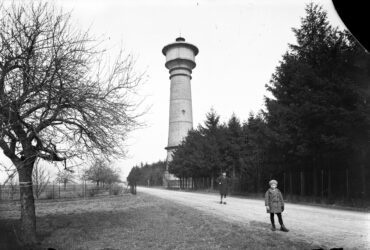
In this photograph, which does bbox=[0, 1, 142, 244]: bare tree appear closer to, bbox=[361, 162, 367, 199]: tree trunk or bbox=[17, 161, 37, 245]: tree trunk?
bbox=[17, 161, 37, 245]: tree trunk

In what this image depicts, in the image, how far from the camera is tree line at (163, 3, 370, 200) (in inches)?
724

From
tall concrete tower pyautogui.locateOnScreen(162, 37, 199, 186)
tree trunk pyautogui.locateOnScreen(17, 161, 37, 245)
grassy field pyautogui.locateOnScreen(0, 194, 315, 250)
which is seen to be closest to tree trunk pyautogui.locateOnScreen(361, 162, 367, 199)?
grassy field pyautogui.locateOnScreen(0, 194, 315, 250)

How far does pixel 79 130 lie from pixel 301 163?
17.4m

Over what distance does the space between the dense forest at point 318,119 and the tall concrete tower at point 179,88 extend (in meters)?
34.3

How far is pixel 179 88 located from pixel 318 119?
45.2 m

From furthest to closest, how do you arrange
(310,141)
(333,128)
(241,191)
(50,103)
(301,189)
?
1. (241,191)
2. (301,189)
3. (310,141)
4. (333,128)
5. (50,103)

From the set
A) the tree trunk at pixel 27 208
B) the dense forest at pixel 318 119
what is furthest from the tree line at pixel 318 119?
the tree trunk at pixel 27 208

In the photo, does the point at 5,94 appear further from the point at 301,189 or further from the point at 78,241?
the point at 301,189

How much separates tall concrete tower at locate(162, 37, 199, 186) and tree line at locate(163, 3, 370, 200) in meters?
34.4

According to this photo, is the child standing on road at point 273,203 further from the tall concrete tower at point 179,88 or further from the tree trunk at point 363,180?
the tall concrete tower at point 179,88

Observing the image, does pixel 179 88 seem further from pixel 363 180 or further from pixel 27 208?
pixel 27 208

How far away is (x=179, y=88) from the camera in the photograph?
64375 millimetres

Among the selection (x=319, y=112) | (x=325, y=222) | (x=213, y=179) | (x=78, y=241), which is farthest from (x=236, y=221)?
(x=213, y=179)

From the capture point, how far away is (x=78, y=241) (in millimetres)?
10695
